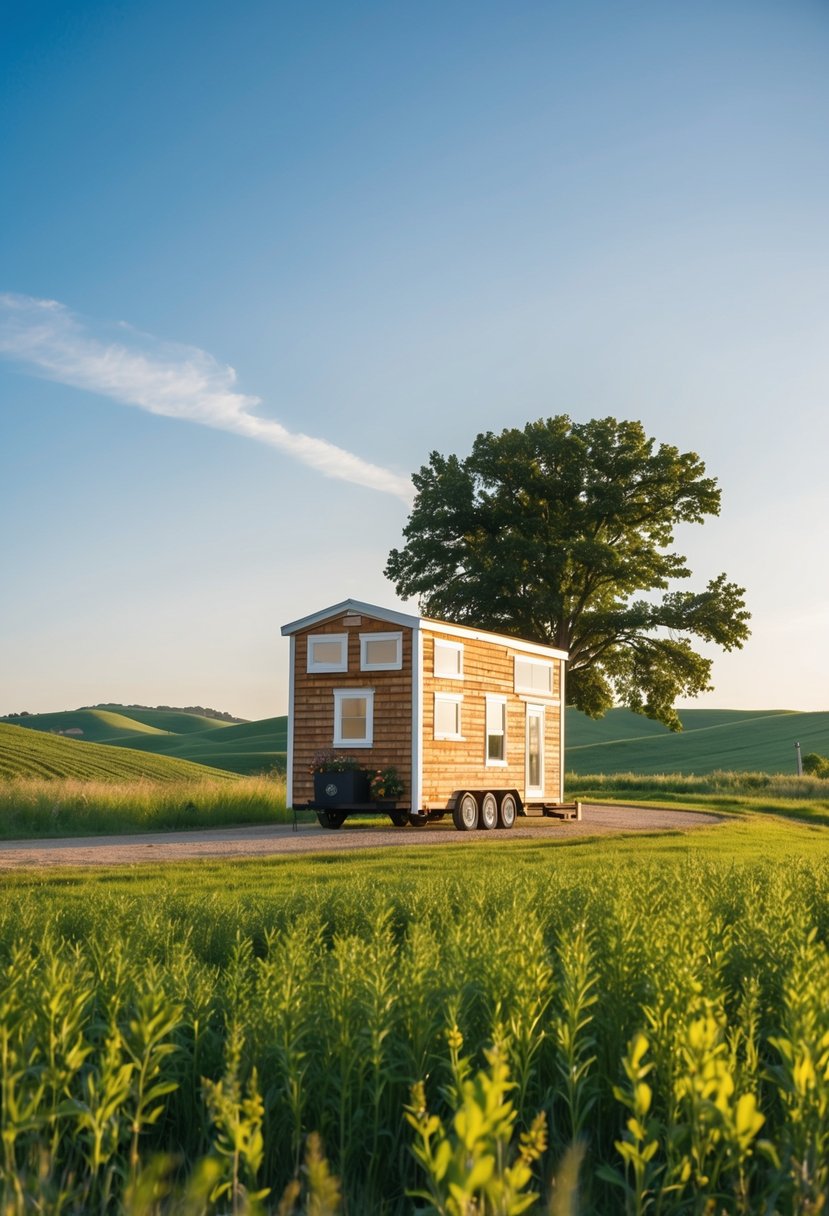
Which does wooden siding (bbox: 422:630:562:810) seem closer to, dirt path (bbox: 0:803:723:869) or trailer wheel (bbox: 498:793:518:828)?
trailer wheel (bbox: 498:793:518:828)

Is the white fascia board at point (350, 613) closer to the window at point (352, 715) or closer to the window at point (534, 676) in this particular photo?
the window at point (352, 715)

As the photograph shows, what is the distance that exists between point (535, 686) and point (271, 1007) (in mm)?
25337

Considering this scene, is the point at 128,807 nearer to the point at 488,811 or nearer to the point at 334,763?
the point at 334,763

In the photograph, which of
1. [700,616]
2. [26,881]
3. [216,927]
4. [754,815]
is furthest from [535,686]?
[216,927]

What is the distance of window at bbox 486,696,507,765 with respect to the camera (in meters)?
27.1

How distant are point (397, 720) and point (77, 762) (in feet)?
80.1

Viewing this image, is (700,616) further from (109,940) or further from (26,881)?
(109,940)

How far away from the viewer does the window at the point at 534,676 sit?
28.8 m

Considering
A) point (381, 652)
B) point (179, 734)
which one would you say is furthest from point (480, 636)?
point (179, 734)

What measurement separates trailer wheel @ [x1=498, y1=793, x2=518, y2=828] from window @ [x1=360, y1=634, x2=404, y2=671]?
450cm

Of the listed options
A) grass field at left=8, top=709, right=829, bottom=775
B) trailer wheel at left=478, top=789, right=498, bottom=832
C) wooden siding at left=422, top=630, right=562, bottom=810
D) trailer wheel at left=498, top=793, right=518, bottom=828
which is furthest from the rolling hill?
grass field at left=8, top=709, right=829, bottom=775

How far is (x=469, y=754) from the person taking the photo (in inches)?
1033

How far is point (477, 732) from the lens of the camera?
87.2 ft

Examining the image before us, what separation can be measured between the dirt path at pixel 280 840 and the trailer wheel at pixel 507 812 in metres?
0.33
